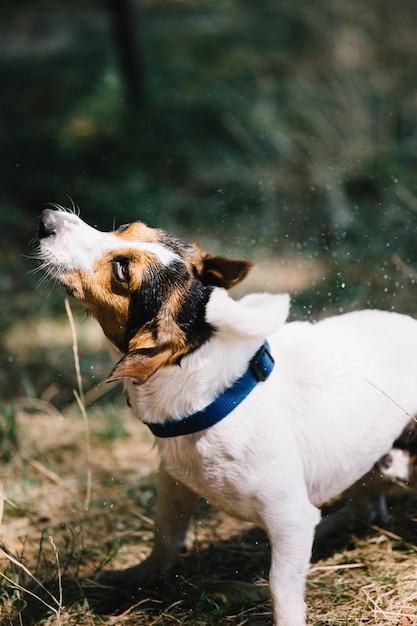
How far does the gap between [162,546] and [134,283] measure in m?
1.19

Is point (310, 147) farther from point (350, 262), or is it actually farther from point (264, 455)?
point (264, 455)

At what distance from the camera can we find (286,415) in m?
2.77

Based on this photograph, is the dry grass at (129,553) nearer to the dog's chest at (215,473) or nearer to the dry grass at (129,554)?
the dry grass at (129,554)

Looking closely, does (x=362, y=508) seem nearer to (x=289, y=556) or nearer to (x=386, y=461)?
(x=386, y=461)

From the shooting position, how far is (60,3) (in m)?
11.6

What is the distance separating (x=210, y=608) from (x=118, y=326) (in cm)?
112

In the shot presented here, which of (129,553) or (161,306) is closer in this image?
(161,306)

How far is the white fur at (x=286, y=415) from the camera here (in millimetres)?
2650

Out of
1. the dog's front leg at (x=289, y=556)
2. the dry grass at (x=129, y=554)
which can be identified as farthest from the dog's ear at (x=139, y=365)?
the dry grass at (x=129, y=554)

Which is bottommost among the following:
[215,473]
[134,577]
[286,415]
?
[134,577]

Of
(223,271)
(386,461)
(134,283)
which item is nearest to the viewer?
(134,283)

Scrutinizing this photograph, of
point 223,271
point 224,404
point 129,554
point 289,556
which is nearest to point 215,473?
point 224,404

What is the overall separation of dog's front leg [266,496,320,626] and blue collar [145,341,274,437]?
347 millimetres

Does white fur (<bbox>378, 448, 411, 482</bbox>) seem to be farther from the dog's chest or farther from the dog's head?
the dog's head
